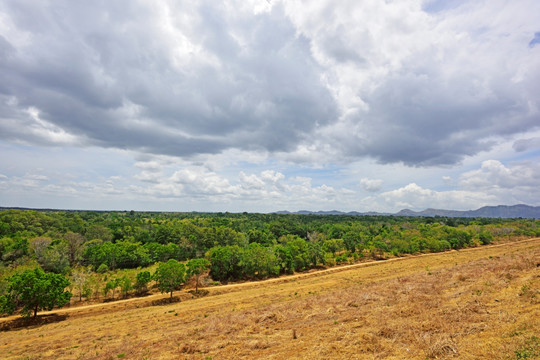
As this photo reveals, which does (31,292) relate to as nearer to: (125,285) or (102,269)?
(125,285)

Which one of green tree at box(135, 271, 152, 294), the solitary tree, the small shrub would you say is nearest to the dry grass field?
the solitary tree

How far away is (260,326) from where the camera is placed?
955 inches

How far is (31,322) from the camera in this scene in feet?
144

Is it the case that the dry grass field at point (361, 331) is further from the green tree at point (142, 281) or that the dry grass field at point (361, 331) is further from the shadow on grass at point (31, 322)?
the green tree at point (142, 281)

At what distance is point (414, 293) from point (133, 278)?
219 feet

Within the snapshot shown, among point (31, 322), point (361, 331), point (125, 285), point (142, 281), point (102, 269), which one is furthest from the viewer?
point (102, 269)

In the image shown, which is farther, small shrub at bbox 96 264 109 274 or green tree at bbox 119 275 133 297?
small shrub at bbox 96 264 109 274

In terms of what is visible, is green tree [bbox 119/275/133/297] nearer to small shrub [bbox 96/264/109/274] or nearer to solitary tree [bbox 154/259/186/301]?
solitary tree [bbox 154/259/186/301]

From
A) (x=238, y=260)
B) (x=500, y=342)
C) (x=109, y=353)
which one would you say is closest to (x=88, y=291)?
(x=238, y=260)

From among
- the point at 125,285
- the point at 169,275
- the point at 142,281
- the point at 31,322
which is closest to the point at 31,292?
the point at 31,322

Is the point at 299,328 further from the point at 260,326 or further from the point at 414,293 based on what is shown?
the point at 414,293

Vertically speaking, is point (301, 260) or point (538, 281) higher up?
point (538, 281)

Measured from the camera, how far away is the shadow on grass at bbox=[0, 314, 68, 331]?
4219cm

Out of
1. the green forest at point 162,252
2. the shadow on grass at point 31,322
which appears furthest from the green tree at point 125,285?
the shadow on grass at point 31,322
